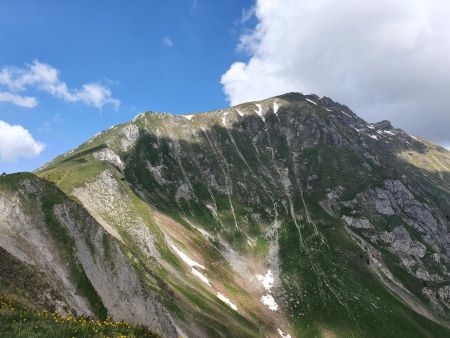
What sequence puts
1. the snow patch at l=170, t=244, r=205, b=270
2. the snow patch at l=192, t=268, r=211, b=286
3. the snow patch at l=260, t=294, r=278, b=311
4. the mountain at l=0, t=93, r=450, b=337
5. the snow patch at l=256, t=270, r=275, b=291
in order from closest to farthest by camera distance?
the mountain at l=0, t=93, r=450, b=337
the snow patch at l=192, t=268, r=211, b=286
the snow patch at l=170, t=244, r=205, b=270
the snow patch at l=260, t=294, r=278, b=311
the snow patch at l=256, t=270, r=275, b=291

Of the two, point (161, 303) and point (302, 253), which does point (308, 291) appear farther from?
point (161, 303)

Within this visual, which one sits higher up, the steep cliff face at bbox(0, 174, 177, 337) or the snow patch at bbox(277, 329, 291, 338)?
the snow patch at bbox(277, 329, 291, 338)

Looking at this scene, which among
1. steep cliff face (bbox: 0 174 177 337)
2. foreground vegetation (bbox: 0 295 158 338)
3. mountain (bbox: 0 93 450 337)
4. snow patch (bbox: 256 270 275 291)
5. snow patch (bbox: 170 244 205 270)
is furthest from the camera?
snow patch (bbox: 256 270 275 291)

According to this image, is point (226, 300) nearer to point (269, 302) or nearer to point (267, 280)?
point (269, 302)

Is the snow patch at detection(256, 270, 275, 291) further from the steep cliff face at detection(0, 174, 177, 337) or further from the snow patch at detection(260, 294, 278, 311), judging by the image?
the steep cliff face at detection(0, 174, 177, 337)

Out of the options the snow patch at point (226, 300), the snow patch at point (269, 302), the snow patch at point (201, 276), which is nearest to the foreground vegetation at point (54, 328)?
the snow patch at point (226, 300)

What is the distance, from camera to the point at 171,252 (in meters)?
133

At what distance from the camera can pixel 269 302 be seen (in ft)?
502

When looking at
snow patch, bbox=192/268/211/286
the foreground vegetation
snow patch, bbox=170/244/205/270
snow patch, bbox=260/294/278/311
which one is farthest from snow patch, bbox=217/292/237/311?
the foreground vegetation

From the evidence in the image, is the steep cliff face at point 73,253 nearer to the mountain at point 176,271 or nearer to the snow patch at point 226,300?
the mountain at point 176,271

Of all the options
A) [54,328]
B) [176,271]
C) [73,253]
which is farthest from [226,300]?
[54,328]

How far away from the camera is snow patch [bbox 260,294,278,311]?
494ft

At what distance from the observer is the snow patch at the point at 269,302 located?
494ft

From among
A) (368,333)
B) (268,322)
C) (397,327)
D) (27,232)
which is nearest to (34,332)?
(27,232)
